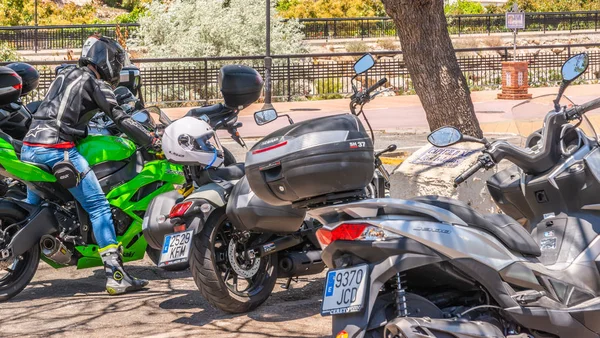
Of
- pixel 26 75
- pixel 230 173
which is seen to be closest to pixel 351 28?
pixel 26 75

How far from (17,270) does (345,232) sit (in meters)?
3.55

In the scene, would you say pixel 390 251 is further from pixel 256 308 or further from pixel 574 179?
pixel 256 308

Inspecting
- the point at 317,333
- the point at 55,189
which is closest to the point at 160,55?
the point at 55,189

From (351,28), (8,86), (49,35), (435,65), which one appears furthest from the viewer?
(351,28)

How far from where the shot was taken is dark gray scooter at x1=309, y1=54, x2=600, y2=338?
434cm

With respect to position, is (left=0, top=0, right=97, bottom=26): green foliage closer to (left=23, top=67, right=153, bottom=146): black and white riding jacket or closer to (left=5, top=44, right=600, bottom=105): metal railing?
(left=5, top=44, right=600, bottom=105): metal railing

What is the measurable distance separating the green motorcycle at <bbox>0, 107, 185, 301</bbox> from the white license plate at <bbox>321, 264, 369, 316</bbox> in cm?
332

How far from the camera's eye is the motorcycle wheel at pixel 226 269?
6211 mm

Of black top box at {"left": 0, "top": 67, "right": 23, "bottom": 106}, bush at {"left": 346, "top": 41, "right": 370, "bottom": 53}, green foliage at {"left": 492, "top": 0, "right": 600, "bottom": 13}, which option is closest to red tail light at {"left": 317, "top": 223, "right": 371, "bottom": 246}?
black top box at {"left": 0, "top": 67, "right": 23, "bottom": 106}

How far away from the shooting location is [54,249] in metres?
7.20

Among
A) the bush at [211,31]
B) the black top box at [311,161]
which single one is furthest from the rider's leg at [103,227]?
the bush at [211,31]

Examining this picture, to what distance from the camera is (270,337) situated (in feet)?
19.7

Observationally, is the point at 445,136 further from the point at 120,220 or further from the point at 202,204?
the point at 120,220

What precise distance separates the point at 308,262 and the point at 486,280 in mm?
2267
